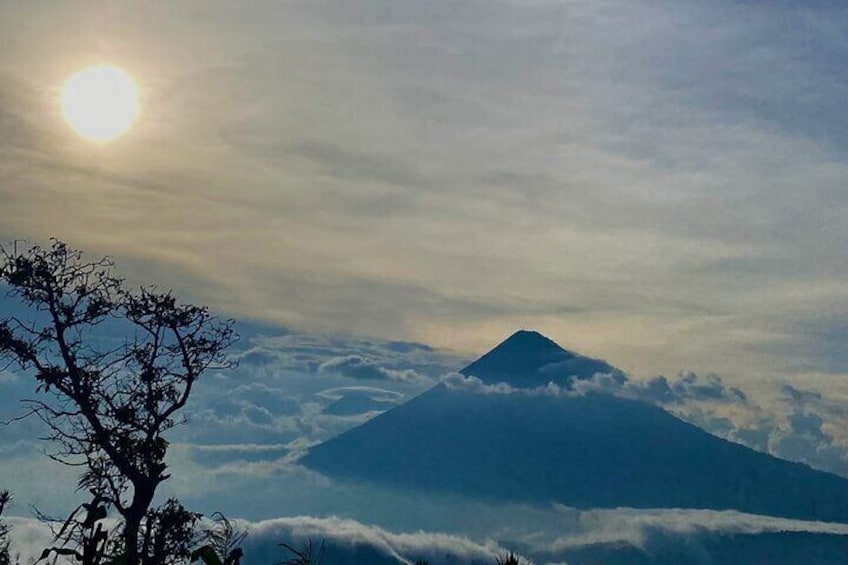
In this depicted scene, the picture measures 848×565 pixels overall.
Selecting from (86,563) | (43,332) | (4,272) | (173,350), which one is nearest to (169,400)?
(173,350)

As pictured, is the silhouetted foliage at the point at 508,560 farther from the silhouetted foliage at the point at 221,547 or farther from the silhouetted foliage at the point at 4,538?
the silhouetted foliage at the point at 4,538

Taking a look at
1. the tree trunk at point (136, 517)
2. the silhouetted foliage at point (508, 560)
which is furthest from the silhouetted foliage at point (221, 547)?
the silhouetted foliage at point (508, 560)

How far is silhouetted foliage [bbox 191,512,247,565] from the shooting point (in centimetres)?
1401

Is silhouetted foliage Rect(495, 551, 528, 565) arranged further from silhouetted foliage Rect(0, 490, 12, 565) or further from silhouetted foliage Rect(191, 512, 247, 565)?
silhouetted foliage Rect(0, 490, 12, 565)

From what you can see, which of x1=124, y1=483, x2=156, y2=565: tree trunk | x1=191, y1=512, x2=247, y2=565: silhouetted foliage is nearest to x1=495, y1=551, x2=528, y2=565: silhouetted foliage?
x1=191, y1=512, x2=247, y2=565: silhouetted foliage

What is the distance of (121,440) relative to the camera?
2375 cm

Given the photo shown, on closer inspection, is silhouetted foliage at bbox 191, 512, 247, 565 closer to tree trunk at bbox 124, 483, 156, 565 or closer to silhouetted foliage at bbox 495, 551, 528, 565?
tree trunk at bbox 124, 483, 156, 565

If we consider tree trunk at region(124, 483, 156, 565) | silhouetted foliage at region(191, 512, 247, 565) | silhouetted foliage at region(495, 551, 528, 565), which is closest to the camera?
silhouetted foliage at region(191, 512, 247, 565)

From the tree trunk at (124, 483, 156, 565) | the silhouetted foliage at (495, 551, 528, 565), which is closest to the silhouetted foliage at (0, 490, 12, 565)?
the tree trunk at (124, 483, 156, 565)

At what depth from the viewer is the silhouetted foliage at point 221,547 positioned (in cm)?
1401

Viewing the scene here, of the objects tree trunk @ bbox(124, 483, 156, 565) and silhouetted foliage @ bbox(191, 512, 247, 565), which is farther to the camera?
tree trunk @ bbox(124, 483, 156, 565)

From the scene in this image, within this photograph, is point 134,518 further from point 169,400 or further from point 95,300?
point 95,300

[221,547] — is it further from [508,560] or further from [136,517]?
[508,560]

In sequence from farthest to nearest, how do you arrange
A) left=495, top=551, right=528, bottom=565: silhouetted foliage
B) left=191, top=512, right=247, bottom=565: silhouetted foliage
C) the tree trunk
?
1. the tree trunk
2. left=495, top=551, right=528, bottom=565: silhouetted foliage
3. left=191, top=512, right=247, bottom=565: silhouetted foliage
